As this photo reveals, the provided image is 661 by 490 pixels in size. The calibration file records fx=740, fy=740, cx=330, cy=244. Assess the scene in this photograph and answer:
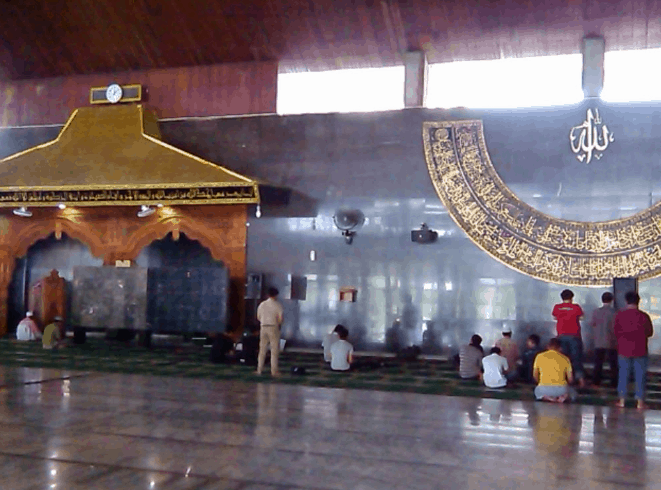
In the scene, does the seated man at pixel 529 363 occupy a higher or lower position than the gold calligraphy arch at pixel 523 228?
lower

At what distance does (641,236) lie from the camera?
7.64 meters

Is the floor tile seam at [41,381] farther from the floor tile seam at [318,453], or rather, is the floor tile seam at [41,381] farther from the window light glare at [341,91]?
the window light glare at [341,91]

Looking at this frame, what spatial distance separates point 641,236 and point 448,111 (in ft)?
8.13

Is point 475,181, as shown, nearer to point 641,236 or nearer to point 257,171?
point 641,236

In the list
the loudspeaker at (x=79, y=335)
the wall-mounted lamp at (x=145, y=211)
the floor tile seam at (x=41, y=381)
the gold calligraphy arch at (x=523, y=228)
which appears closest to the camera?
the floor tile seam at (x=41, y=381)

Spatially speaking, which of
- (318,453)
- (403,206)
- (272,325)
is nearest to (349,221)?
(403,206)

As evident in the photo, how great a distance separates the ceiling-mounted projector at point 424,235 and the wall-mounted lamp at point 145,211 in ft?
11.3

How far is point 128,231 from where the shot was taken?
9.67m

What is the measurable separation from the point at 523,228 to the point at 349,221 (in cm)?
194

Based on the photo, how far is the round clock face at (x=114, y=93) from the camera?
32.3 feet

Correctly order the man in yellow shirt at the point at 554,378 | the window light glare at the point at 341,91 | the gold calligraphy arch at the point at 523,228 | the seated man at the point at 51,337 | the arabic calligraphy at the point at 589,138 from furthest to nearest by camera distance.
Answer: the window light glare at the point at 341,91, the seated man at the point at 51,337, the arabic calligraphy at the point at 589,138, the gold calligraphy arch at the point at 523,228, the man in yellow shirt at the point at 554,378

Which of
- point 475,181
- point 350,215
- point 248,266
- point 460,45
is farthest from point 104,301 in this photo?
point 460,45

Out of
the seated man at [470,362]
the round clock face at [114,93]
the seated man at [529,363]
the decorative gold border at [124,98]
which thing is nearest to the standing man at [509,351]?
the seated man at [529,363]

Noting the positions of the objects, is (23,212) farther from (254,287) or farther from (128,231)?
(254,287)
